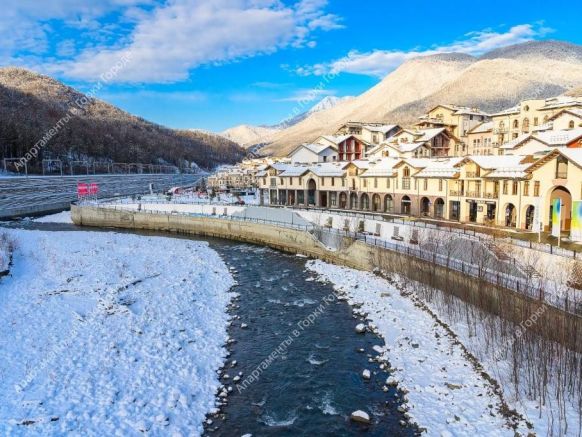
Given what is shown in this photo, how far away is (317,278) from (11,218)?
66816mm

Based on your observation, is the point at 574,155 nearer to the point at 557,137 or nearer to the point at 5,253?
the point at 557,137

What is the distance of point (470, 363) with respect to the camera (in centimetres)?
1955

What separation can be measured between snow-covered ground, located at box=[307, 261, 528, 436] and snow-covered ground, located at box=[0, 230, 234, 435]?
8604 millimetres

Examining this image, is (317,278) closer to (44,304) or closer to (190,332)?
(190,332)

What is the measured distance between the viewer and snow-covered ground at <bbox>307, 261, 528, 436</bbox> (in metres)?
15.5

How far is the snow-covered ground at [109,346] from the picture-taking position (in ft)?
50.9

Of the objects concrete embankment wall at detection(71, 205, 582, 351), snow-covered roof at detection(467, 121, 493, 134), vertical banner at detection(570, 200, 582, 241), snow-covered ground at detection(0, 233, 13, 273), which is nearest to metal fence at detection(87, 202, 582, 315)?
concrete embankment wall at detection(71, 205, 582, 351)

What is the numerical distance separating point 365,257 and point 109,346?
925 inches

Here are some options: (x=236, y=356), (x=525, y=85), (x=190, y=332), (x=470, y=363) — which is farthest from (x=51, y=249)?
(x=525, y=85)

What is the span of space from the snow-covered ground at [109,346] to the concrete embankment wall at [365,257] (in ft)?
38.5

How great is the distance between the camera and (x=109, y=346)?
→ 817 inches

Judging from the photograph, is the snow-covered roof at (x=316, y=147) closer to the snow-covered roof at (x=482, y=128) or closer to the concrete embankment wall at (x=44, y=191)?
the snow-covered roof at (x=482, y=128)

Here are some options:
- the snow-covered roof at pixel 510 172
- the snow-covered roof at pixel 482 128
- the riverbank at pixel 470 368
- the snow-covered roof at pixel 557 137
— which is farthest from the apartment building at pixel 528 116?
the riverbank at pixel 470 368

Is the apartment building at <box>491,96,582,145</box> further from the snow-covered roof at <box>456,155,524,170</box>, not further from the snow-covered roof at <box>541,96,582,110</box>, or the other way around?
the snow-covered roof at <box>456,155,524,170</box>
